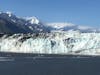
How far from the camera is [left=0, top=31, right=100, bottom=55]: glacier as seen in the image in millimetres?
143250

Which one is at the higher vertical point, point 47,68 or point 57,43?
point 57,43

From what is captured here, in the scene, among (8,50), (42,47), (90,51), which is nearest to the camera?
(90,51)

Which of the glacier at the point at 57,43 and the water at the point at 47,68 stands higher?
the glacier at the point at 57,43

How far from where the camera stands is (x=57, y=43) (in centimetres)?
15075

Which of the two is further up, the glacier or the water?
the glacier

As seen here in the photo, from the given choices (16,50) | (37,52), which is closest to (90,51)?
(37,52)

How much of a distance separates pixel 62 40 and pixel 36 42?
12085 millimetres

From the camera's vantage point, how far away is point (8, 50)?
16562 cm

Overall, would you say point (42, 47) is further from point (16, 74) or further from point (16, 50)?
point (16, 74)

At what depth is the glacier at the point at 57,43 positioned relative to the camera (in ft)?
470

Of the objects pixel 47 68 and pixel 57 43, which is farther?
pixel 57 43

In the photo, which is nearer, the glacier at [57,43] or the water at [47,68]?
the water at [47,68]

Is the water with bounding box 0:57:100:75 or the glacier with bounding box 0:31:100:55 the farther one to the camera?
the glacier with bounding box 0:31:100:55

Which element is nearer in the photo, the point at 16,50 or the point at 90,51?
the point at 90,51
